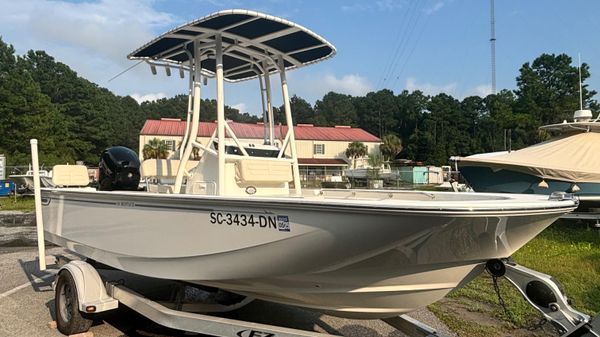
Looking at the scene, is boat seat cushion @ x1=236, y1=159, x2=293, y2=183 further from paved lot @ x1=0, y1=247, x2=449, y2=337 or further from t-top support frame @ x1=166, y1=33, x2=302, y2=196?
paved lot @ x1=0, y1=247, x2=449, y2=337

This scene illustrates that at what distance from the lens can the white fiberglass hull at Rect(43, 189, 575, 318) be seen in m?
2.50

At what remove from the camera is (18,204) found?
20.9m

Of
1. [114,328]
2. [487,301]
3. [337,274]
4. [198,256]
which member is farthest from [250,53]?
[487,301]

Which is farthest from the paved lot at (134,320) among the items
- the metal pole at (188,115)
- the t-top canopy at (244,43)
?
the t-top canopy at (244,43)

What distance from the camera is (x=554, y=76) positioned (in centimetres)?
6581

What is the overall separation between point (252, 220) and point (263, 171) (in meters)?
1.31

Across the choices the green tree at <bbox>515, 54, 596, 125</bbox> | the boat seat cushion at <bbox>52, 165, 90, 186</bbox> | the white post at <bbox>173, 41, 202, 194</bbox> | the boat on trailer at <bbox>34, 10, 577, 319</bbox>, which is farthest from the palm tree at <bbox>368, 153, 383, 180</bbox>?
the white post at <bbox>173, 41, 202, 194</bbox>

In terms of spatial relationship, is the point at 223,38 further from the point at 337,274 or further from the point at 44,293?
the point at 44,293

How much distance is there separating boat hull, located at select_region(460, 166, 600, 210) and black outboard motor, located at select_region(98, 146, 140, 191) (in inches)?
305

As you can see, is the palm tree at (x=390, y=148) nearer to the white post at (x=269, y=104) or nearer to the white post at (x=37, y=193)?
the white post at (x=269, y=104)

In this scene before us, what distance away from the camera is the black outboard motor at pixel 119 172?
4754 mm

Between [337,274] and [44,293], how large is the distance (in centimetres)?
472

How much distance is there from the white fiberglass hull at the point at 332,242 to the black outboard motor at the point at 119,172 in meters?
0.97

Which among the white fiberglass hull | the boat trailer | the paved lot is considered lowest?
the paved lot
